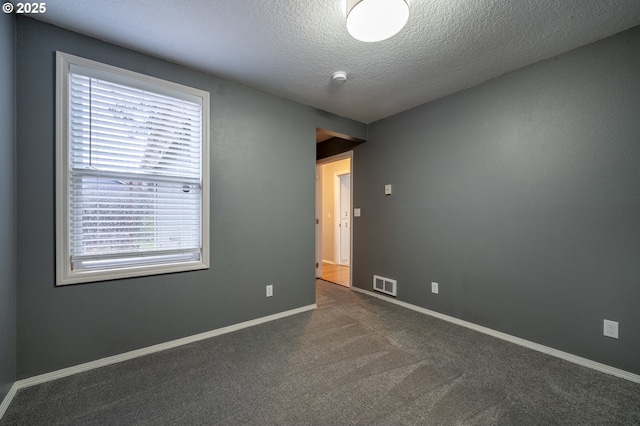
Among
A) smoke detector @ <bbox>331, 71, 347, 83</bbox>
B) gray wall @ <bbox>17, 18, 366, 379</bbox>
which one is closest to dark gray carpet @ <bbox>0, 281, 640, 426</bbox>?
gray wall @ <bbox>17, 18, 366, 379</bbox>

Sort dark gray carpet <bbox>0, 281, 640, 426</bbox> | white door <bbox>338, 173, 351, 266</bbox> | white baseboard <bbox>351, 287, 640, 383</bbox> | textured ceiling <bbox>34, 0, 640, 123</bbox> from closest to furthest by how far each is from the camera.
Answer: dark gray carpet <bbox>0, 281, 640, 426</bbox> < textured ceiling <bbox>34, 0, 640, 123</bbox> < white baseboard <bbox>351, 287, 640, 383</bbox> < white door <bbox>338, 173, 351, 266</bbox>

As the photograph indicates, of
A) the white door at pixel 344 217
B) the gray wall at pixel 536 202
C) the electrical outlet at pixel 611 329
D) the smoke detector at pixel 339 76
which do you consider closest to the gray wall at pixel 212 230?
the smoke detector at pixel 339 76

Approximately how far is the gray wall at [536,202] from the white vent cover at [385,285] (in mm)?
119

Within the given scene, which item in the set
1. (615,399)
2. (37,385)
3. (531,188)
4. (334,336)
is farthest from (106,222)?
(615,399)

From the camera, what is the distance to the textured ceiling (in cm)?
165

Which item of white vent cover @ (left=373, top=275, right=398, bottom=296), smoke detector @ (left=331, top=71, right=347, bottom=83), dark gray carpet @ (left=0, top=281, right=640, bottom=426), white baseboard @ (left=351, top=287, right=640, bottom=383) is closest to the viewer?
dark gray carpet @ (left=0, top=281, right=640, bottom=426)

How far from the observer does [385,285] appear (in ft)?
11.5

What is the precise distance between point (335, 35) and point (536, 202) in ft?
7.00

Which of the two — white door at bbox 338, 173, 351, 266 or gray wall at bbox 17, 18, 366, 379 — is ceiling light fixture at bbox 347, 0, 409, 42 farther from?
white door at bbox 338, 173, 351, 266

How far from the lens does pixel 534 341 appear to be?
224 centimetres

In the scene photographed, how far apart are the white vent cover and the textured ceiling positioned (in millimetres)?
2332

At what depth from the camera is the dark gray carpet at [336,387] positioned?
4.80ft

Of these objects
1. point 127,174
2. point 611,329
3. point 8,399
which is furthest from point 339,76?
point 8,399

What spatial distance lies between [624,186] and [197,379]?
3.26 m
